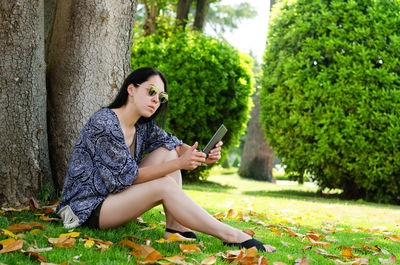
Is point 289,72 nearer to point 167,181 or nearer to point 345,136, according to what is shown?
point 345,136

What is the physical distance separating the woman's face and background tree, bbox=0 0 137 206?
47.6 inches

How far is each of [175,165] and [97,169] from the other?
59cm

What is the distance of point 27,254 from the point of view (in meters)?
2.67

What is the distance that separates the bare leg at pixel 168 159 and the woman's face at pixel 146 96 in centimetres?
42

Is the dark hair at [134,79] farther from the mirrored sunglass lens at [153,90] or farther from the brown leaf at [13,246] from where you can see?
the brown leaf at [13,246]

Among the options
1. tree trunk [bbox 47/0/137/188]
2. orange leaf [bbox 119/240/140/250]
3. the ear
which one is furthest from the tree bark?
orange leaf [bbox 119/240/140/250]

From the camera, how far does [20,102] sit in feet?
13.1

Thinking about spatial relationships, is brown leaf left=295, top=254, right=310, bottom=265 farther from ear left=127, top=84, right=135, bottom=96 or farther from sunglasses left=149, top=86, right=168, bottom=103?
ear left=127, top=84, right=135, bottom=96

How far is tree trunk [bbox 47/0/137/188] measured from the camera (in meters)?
4.46

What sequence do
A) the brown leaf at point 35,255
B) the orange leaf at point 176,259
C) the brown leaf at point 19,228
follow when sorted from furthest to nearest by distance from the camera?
the brown leaf at point 19,228, the orange leaf at point 176,259, the brown leaf at point 35,255

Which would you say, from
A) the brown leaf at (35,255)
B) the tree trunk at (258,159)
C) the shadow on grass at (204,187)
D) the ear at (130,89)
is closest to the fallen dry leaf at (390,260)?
the ear at (130,89)

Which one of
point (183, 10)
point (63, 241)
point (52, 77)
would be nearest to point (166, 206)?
point (63, 241)

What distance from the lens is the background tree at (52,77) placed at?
3.94m

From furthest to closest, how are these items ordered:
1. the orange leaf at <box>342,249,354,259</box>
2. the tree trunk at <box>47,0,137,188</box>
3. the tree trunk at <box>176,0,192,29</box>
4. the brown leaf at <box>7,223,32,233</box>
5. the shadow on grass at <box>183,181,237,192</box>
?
the tree trunk at <box>176,0,192,29</box> → the shadow on grass at <box>183,181,237,192</box> → the tree trunk at <box>47,0,137,188</box> → the orange leaf at <box>342,249,354,259</box> → the brown leaf at <box>7,223,32,233</box>
